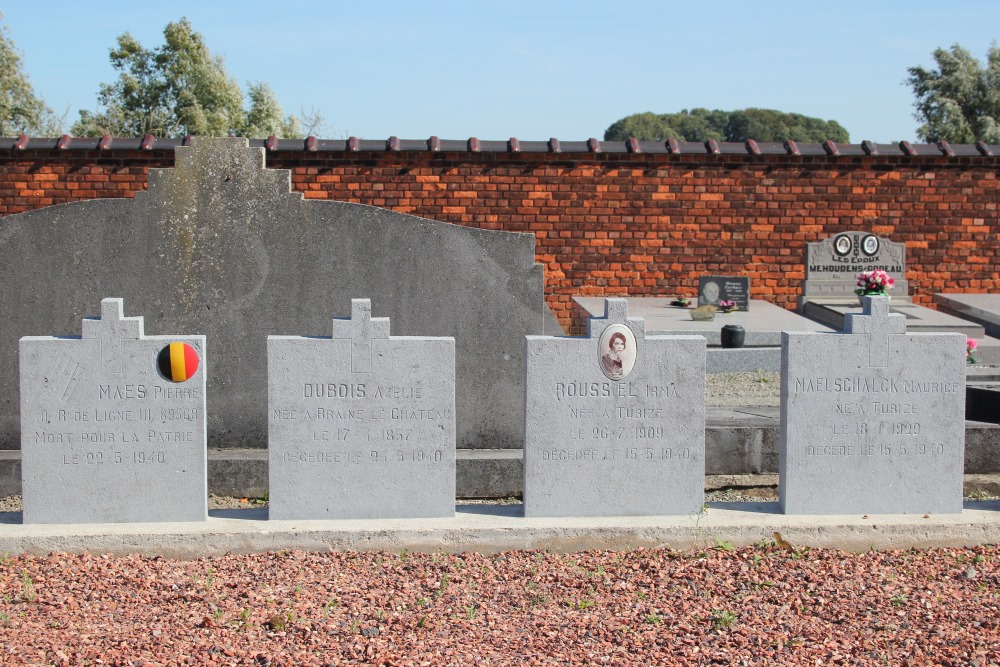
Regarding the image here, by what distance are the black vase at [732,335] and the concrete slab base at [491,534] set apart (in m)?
4.85

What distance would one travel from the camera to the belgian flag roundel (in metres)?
5.88

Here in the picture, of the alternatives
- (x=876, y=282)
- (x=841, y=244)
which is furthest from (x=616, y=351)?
(x=841, y=244)

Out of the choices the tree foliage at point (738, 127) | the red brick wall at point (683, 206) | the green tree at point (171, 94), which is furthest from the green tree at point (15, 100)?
the tree foliage at point (738, 127)

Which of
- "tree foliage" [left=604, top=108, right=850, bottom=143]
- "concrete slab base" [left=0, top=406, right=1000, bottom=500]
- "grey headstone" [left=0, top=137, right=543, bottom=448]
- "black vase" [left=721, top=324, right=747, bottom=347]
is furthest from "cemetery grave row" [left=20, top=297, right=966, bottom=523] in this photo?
"tree foliage" [left=604, top=108, right=850, bottom=143]

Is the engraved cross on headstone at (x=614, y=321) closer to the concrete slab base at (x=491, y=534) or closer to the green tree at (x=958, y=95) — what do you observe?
the concrete slab base at (x=491, y=534)

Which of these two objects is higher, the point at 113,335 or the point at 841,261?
the point at 841,261

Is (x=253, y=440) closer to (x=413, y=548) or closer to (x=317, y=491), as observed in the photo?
(x=317, y=491)

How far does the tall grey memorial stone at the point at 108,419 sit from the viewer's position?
5.88 metres

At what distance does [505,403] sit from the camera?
756cm

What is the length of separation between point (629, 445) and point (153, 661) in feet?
9.02

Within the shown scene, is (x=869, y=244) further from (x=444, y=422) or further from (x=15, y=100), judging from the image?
(x=15, y=100)

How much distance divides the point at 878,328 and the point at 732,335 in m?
4.82

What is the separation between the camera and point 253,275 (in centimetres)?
734

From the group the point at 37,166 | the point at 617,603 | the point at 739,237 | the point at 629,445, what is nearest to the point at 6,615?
the point at 617,603
